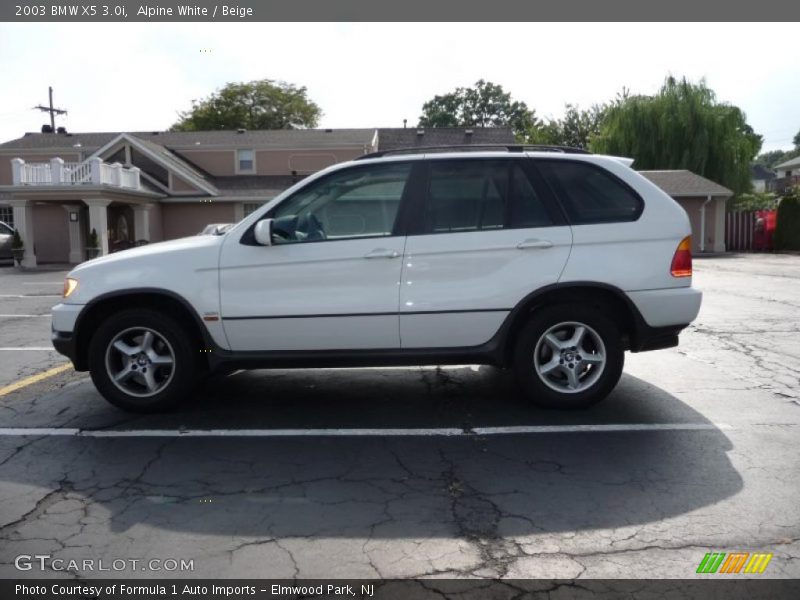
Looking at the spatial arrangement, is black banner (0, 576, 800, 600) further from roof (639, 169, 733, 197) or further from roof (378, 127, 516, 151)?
roof (378, 127, 516, 151)

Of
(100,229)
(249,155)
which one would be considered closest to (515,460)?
(100,229)

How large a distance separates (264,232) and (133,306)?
49.4 inches

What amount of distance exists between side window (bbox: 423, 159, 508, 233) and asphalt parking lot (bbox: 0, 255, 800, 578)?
149 cm

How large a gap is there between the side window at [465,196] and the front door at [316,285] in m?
0.28

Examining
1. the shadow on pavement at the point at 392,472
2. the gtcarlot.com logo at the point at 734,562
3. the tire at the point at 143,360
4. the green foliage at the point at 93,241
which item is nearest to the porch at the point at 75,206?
the green foliage at the point at 93,241

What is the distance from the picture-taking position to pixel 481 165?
17.3 feet

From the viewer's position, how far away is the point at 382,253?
16.4ft

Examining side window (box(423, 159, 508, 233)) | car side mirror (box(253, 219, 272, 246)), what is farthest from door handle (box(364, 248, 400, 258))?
car side mirror (box(253, 219, 272, 246))

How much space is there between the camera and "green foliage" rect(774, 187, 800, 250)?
96.5 ft

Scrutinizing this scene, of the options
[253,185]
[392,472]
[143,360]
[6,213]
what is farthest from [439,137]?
[392,472]

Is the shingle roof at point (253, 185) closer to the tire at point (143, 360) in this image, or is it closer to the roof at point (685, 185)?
the roof at point (685, 185)

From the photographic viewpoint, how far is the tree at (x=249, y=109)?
55875 millimetres

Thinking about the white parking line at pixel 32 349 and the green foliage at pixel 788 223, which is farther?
Answer: the green foliage at pixel 788 223

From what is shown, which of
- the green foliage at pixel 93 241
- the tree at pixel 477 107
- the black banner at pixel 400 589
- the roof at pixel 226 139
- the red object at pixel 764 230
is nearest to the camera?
the black banner at pixel 400 589
